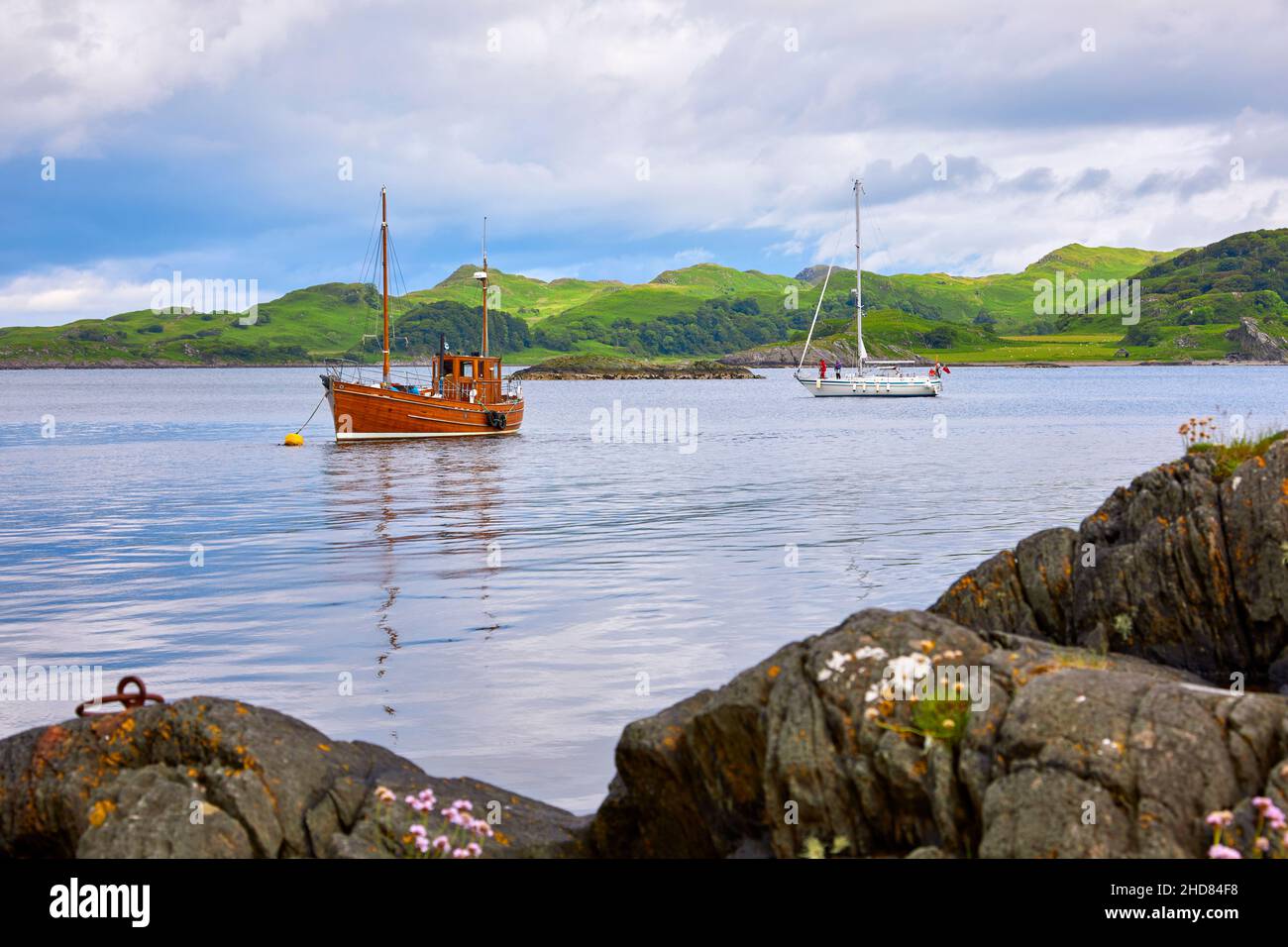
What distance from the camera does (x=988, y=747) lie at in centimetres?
702

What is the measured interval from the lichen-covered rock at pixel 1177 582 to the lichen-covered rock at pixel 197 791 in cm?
Answer: 744

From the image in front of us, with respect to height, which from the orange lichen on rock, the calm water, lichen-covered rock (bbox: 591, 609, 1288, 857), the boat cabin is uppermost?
the boat cabin

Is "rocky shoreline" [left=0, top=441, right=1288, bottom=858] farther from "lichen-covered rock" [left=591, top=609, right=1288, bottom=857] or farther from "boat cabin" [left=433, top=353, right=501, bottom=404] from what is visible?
"boat cabin" [left=433, top=353, right=501, bottom=404]

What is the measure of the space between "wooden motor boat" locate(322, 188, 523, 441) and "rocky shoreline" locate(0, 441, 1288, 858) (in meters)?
62.0

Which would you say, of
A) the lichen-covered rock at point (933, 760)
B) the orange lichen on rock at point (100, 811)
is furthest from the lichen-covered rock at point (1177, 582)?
the orange lichen on rock at point (100, 811)

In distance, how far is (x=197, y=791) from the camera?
313 inches

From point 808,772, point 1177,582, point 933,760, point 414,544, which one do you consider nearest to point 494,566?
point 414,544

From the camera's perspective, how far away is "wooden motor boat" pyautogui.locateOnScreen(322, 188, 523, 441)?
7094 centimetres

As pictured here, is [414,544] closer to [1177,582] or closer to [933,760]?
[1177,582]

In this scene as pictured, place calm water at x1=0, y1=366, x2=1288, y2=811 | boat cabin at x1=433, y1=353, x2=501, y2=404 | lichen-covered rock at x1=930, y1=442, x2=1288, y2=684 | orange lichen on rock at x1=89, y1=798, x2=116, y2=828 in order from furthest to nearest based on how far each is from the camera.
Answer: boat cabin at x1=433, y1=353, x2=501, y2=404 < calm water at x1=0, y1=366, x2=1288, y2=811 < lichen-covered rock at x1=930, y1=442, x2=1288, y2=684 < orange lichen on rock at x1=89, y1=798, x2=116, y2=828

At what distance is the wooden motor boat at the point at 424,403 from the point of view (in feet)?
233

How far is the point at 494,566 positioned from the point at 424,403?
4726cm

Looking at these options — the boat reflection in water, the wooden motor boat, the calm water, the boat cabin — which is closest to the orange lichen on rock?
the calm water

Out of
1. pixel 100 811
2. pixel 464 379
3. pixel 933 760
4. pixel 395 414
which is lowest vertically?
pixel 100 811
